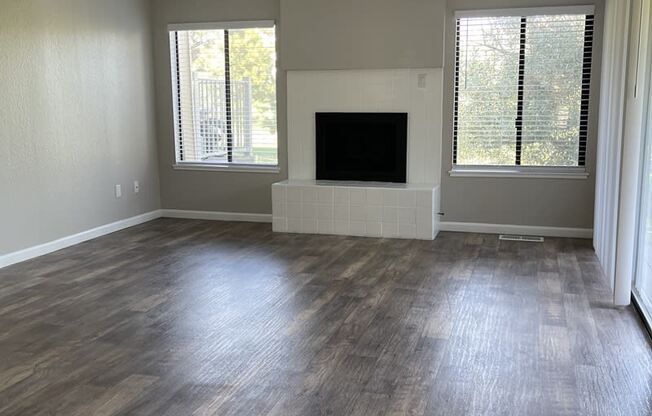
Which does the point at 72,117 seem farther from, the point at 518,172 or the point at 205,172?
the point at 518,172

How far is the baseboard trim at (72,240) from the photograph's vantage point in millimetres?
5111

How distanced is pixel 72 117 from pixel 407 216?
3338 mm

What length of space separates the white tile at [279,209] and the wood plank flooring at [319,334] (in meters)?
0.91

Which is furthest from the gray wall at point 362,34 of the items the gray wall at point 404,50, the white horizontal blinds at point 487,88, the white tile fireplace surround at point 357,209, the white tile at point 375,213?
the white tile at point 375,213

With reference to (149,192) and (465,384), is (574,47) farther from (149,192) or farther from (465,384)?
(149,192)

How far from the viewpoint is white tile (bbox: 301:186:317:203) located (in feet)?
20.5

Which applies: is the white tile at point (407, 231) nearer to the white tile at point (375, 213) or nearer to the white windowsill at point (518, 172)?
the white tile at point (375, 213)

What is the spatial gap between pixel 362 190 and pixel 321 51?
1.54 m

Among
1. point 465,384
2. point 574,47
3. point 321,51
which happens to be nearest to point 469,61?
point 574,47

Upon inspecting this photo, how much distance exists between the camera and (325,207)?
6230 millimetres

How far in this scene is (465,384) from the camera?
2.84m

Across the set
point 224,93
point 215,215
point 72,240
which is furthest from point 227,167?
point 72,240

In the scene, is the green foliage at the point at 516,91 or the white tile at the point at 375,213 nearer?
the green foliage at the point at 516,91

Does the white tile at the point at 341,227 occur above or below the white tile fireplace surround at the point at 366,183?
below
